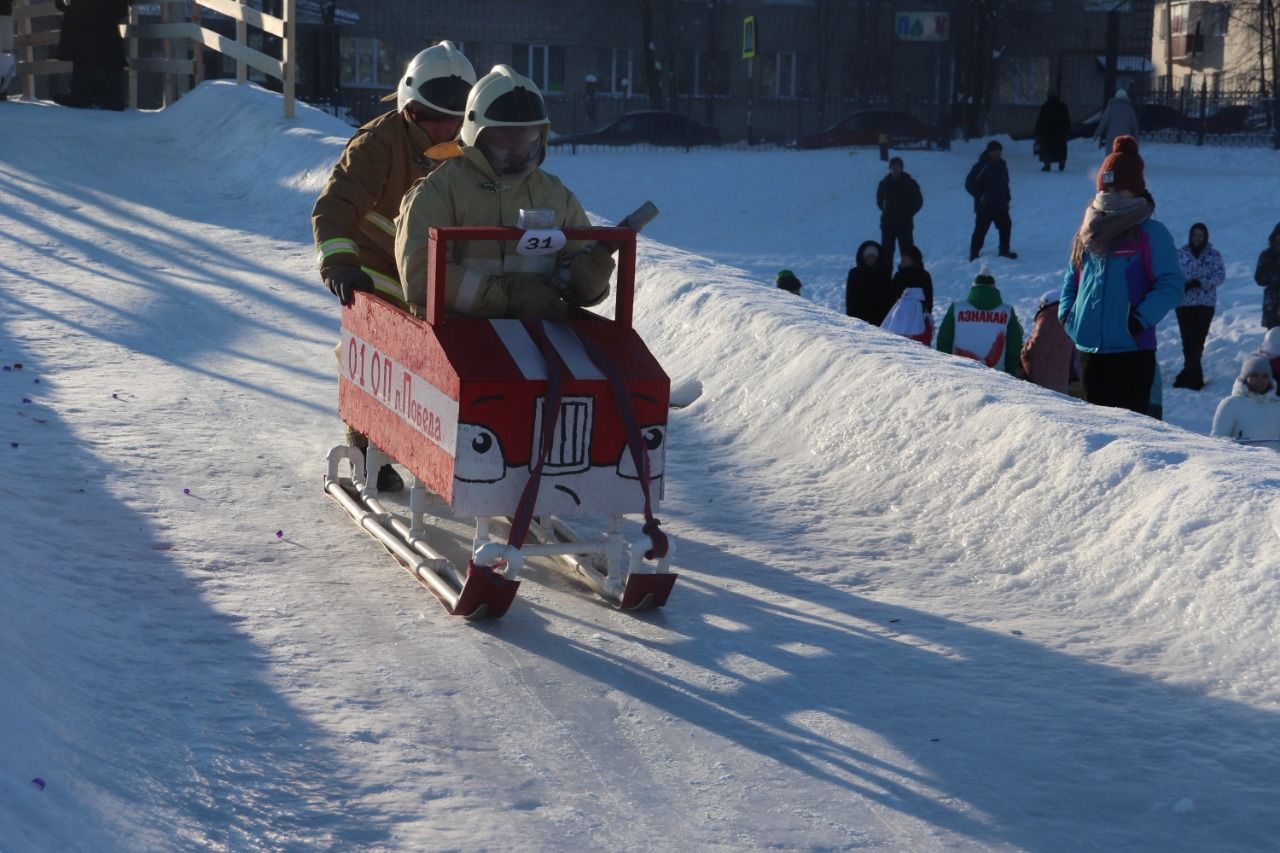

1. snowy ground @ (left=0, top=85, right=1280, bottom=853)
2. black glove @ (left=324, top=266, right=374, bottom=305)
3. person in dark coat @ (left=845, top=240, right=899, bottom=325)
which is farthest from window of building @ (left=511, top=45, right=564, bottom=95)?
black glove @ (left=324, top=266, right=374, bottom=305)

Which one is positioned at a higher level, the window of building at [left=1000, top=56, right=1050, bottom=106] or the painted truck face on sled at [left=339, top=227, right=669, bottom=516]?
the window of building at [left=1000, top=56, right=1050, bottom=106]

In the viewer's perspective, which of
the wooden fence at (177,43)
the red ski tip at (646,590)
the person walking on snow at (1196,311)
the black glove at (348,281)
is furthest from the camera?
the wooden fence at (177,43)

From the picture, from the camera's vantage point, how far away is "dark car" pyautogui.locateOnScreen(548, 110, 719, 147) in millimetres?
39625

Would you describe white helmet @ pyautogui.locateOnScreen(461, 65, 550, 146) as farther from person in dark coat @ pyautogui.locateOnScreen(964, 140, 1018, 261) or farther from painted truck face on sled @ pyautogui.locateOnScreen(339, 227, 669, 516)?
person in dark coat @ pyautogui.locateOnScreen(964, 140, 1018, 261)

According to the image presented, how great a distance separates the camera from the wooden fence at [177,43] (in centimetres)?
1902

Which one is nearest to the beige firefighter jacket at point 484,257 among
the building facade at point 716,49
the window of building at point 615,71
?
the building facade at point 716,49

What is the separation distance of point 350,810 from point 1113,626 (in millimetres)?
2506

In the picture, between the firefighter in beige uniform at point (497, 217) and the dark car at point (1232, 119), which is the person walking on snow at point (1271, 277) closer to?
the firefighter in beige uniform at point (497, 217)

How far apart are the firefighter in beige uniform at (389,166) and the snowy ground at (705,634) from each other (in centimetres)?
91

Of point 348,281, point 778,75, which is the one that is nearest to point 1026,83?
point 778,75

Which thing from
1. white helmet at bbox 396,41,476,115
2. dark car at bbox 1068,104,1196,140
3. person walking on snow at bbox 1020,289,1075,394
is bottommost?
person walking on snow at bbox 1020,289,1075,394

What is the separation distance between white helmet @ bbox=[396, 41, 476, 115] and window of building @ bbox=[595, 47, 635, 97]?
44.6 meters

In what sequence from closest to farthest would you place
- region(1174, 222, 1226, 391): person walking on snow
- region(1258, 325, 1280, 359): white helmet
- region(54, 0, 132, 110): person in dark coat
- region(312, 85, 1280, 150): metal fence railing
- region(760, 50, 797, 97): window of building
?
1. region(1258, 325, 1280, 359): white helmet
2. region(1174, 222, 1226, 391): person walking on snow
3. region(54, 0, 132, 110): person in dark coat
4. region(312, 85, 1280, 150): metal fence railing
5. region(760, 50, 797, 97): window of building

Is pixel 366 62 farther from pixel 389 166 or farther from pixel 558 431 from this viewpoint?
pixel 558 431
